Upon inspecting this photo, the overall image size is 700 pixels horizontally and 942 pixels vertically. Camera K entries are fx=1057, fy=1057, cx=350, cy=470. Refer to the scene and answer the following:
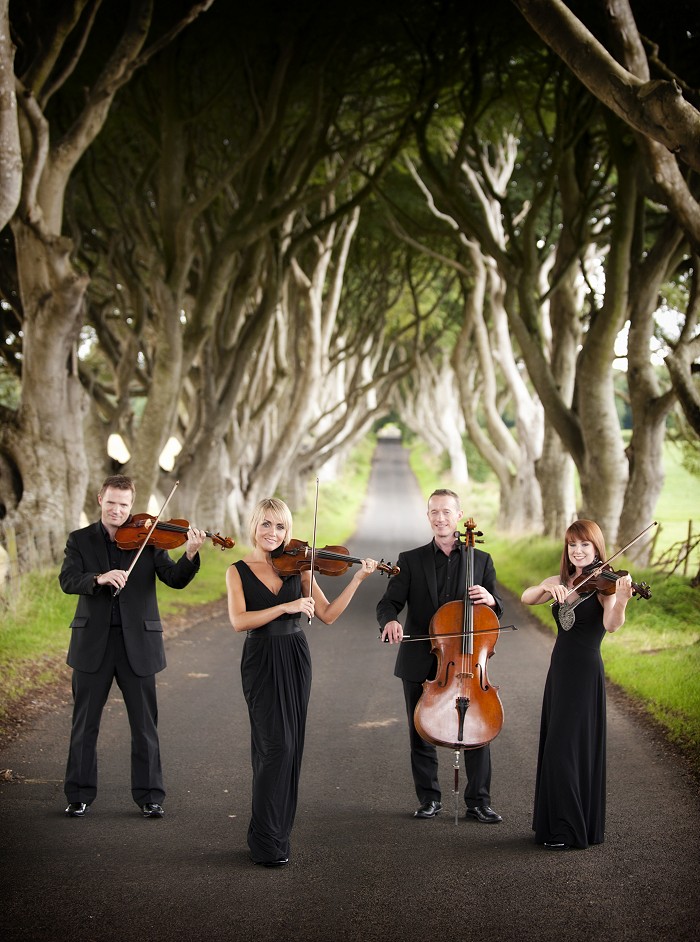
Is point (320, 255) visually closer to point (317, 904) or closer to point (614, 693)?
point (614, 693)

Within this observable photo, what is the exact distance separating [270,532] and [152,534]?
1078 millimetres

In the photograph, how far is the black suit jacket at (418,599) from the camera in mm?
6105

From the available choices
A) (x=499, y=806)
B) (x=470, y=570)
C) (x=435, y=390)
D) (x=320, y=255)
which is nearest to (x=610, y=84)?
(x=470, y=570)

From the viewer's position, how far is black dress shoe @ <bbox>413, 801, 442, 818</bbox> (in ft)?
19.5

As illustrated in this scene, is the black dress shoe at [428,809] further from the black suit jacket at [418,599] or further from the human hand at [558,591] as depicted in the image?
the human hand at [558,591]

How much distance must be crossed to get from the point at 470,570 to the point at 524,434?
1807 cm

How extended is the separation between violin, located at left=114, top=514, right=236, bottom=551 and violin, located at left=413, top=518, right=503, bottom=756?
1388 millimetres

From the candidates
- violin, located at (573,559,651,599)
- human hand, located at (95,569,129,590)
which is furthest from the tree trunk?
violin, located at (573,559,651,599)

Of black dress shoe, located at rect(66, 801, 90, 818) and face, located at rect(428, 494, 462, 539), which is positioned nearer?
black dress shoe, located at rect(66, 801, 90, 818)

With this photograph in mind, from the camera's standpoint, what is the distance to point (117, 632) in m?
6.26

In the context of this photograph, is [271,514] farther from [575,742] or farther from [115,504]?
[575,742]

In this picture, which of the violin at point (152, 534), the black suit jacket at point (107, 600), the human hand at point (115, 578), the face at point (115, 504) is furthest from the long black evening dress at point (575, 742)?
the face at point (115, 504)

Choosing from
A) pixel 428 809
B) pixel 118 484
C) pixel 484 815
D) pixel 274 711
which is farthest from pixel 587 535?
pixel 118 484

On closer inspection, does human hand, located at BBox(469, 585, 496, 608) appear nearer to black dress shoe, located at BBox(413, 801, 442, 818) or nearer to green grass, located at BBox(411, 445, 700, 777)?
black dress shoe, located at BBox(413, 801, 442, 818)
